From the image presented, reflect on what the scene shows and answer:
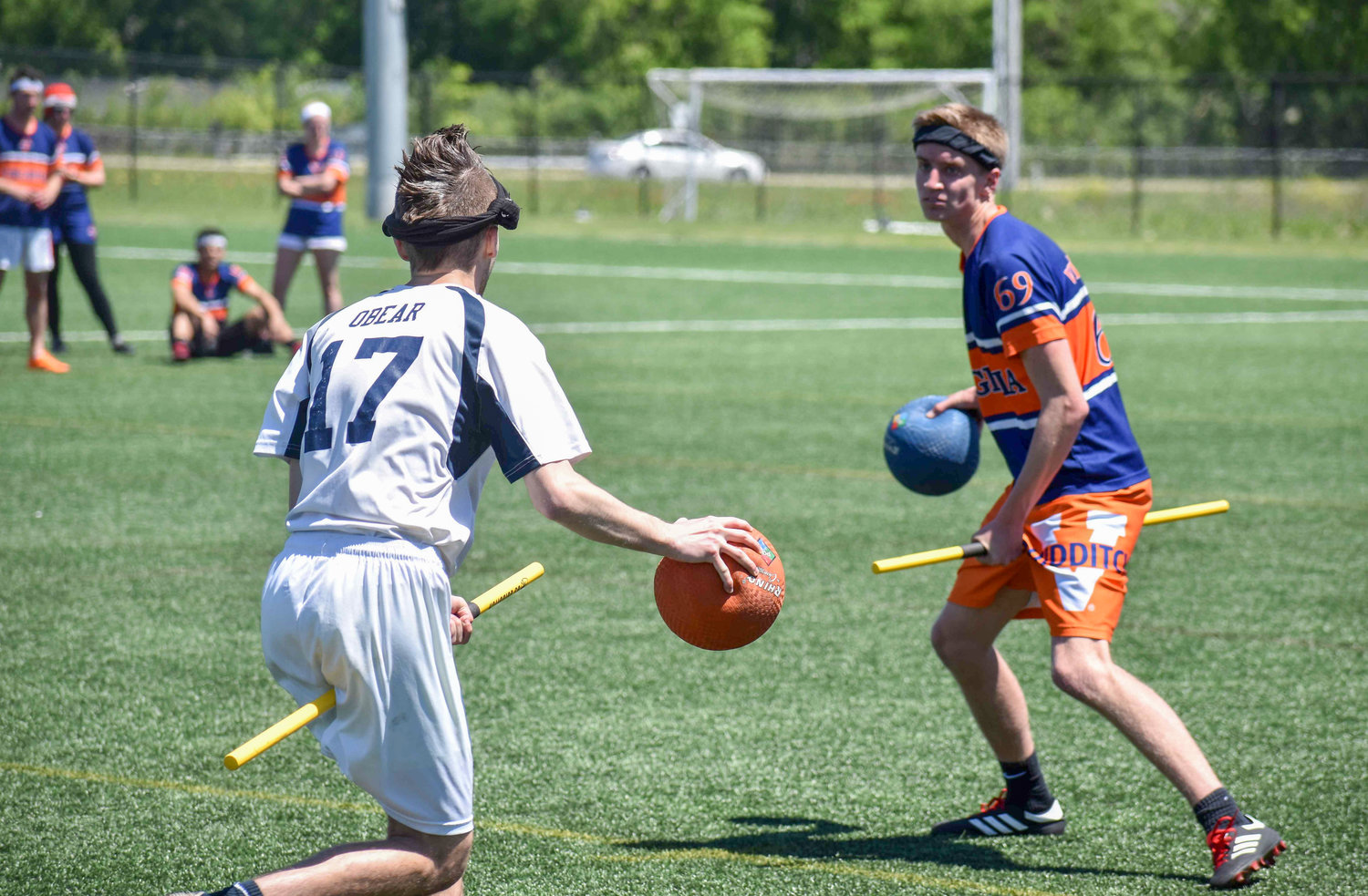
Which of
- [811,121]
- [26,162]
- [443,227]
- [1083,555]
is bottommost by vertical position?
[1083,555]

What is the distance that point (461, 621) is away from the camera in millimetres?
3635

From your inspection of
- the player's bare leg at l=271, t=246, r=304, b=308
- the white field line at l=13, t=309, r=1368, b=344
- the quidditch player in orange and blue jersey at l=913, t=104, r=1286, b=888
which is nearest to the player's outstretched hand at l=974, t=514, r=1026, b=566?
the quidditch player in orange and blue jersey at l=913, t=104, r=1286, b=888

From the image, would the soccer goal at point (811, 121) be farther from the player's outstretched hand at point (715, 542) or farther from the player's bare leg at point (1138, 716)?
the player's outstretched hand at point (715, 542)

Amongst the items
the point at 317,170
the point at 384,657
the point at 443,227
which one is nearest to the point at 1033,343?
the point at 443,227

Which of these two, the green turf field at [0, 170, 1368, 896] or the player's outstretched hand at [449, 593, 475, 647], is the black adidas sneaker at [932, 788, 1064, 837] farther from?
the player's outstretched hand at [449, 593, 475, 647]

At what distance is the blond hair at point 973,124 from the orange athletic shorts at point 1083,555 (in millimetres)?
1032

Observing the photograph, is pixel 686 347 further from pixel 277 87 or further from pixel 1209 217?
pixel 277 87

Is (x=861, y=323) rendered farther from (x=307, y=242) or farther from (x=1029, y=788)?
(x=1029, y=788)

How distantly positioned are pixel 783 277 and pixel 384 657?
22.5 m

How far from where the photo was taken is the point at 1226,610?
740 centimetres

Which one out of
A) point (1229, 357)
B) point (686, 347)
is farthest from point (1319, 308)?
point (686, 347)

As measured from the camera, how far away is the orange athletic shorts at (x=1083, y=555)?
448cm

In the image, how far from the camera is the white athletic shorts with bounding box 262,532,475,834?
324 centimetres

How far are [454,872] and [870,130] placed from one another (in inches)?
1479
